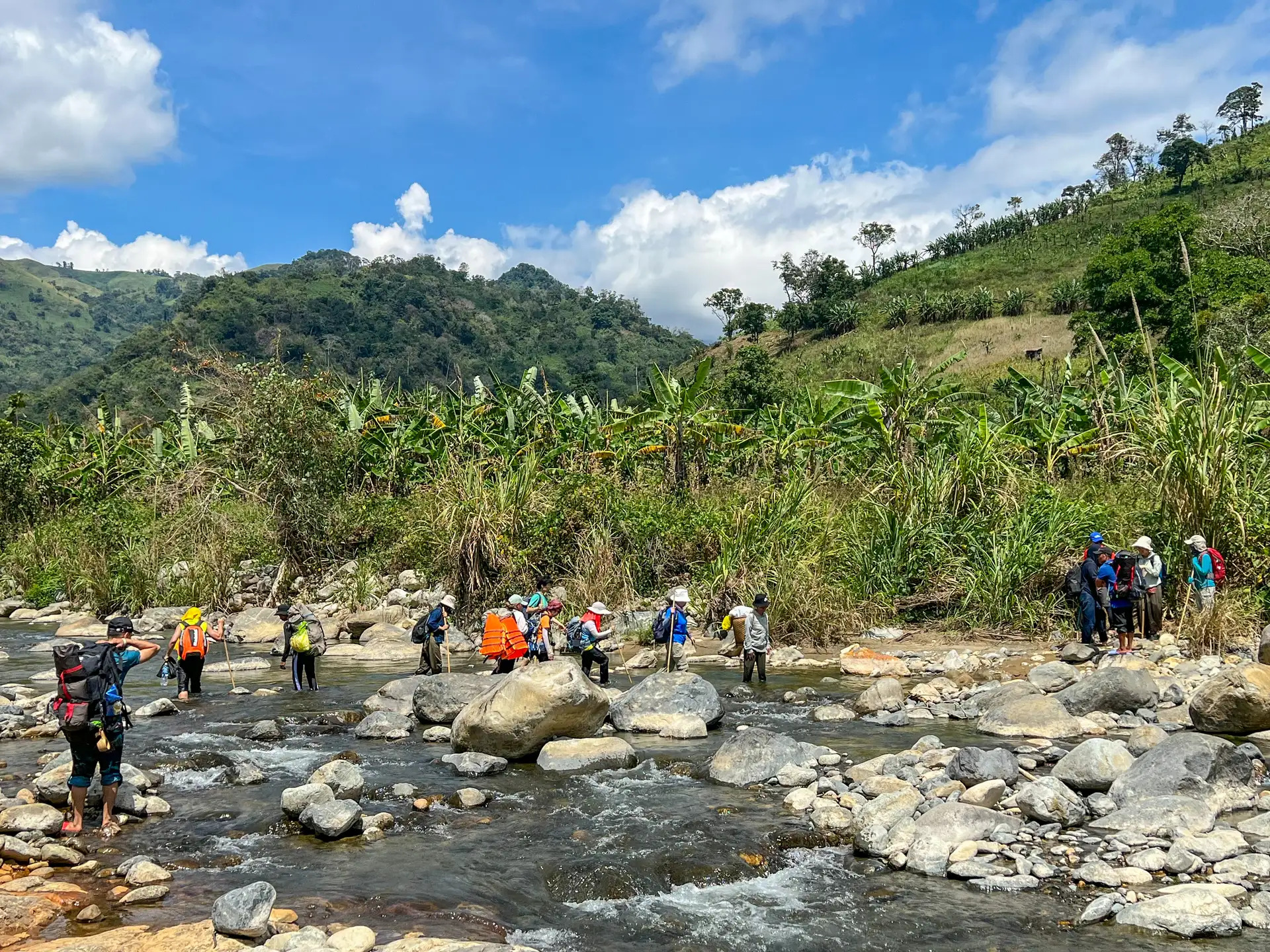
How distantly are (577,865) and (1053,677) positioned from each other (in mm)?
7923

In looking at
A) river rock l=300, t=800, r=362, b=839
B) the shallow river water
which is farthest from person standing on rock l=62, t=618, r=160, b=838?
river rock l=300, t=800, r=362, b=839

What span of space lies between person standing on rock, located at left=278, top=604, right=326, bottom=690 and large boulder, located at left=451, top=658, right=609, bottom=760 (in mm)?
4375

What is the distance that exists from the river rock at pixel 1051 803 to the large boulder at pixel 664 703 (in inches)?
171

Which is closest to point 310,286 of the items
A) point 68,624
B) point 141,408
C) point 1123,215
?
point 141,408

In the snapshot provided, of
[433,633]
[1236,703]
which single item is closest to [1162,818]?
[1236,703]

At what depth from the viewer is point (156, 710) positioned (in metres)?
12.2

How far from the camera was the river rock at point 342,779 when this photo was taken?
830 centimetres

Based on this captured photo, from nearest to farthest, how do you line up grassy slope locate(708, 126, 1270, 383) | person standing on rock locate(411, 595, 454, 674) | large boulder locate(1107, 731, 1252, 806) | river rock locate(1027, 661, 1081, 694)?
1. large boulder locate(1107, 731, 1252, 806)
2. river rock locate(1027, 661, 1081, 694)
3. person standing on rock locate(411, 595, 454, 674)
4. grassy slope locate(708, 126, 1270, 383)

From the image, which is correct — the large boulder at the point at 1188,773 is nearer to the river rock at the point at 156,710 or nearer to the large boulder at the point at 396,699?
the large boulder at the point at 396,699

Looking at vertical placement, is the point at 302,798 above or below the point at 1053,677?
above

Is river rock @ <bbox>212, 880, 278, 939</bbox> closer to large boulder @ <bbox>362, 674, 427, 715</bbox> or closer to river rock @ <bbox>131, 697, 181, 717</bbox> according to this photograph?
large boulder @ <bbox>362, 674, 427, 715</bbox>

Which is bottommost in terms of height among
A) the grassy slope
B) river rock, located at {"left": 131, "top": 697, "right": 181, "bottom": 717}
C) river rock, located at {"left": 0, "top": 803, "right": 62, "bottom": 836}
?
river rock, located at {"left": 131, "top": 697, "right": 181, "bottom": 717}

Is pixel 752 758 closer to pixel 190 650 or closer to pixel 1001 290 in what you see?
pixel 190 650

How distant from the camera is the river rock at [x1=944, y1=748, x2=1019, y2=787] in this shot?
7.89 m
